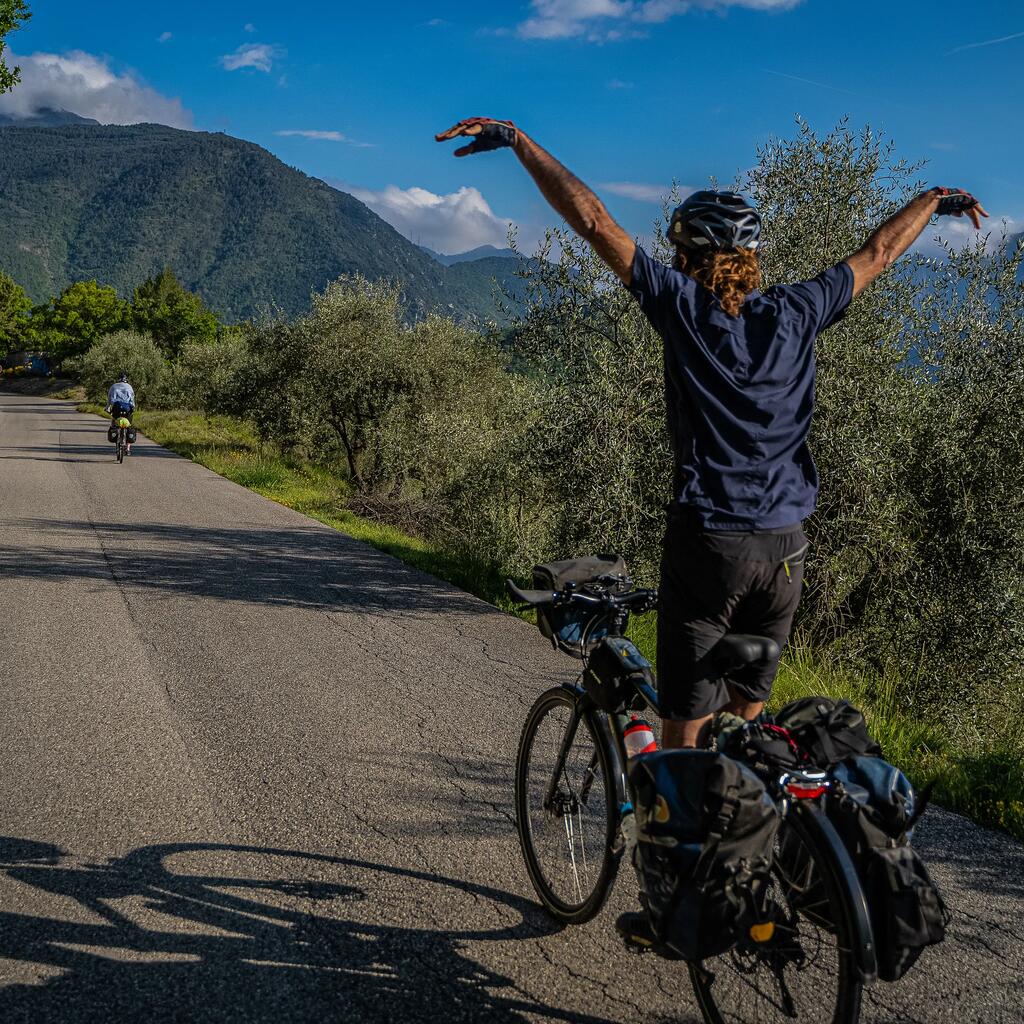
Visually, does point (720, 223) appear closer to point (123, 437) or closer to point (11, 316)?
point (123, 437)

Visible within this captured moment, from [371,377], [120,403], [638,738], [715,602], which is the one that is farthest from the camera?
[120,403]

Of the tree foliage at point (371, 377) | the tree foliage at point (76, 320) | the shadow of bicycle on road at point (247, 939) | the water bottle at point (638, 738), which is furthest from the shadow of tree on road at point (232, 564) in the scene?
the tree foliage at point (76, 320)

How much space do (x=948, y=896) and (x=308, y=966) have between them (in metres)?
2.29

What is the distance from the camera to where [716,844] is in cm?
213

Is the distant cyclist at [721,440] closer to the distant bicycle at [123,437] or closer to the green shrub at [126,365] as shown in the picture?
the distant bicycle at [123,437]

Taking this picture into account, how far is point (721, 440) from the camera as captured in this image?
2553 mm

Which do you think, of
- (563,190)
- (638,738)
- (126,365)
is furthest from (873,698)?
(126,365)

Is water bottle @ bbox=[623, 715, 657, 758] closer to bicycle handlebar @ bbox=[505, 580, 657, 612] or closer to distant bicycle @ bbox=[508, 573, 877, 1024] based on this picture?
distant bicycle @ bbox=[508, 573, 877, 1024]

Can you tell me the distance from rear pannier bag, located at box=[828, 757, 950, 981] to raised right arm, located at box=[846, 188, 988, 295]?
1.46m

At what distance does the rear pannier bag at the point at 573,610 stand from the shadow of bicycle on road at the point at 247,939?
1016 mm

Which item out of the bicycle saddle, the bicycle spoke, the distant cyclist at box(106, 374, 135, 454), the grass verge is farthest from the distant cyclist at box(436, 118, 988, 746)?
the distant cyclist at box(106, 374, 135, 454)

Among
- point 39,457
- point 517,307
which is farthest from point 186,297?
point 517,307

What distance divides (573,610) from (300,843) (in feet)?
5.33

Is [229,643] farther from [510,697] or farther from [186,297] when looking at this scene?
[186,297]
